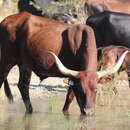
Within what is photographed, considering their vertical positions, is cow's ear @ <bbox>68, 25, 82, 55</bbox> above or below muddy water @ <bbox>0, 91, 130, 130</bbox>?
above

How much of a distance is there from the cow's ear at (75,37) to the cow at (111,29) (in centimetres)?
321

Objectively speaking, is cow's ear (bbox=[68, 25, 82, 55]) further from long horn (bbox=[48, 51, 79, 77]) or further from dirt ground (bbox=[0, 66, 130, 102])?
dirt ground (bbox=[0, 66, 130, 102])

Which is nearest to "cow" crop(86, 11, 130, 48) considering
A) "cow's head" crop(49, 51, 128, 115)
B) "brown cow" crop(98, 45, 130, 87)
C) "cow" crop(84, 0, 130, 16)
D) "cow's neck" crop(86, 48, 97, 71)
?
"brown cow" crop(98, 45, 130, 87)

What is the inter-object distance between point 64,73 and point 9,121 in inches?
49.4

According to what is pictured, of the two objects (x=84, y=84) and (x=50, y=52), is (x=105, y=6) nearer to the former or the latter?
(x=50, y=52)

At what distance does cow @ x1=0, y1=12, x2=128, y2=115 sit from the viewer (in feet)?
32.5

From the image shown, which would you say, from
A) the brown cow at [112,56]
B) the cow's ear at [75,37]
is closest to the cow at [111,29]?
the brown cow at [112,56]

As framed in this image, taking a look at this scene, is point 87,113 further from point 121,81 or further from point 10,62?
point 121,81

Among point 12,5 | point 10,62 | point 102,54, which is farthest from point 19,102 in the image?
point 12,5

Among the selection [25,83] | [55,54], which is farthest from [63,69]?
[25,83]

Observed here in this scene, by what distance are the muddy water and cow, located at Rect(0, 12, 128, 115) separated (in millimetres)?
285

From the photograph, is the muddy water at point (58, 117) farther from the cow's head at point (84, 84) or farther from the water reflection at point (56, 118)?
the cow's head at point (84, 84)

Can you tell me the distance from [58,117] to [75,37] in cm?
148

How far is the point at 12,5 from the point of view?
93.7ft
